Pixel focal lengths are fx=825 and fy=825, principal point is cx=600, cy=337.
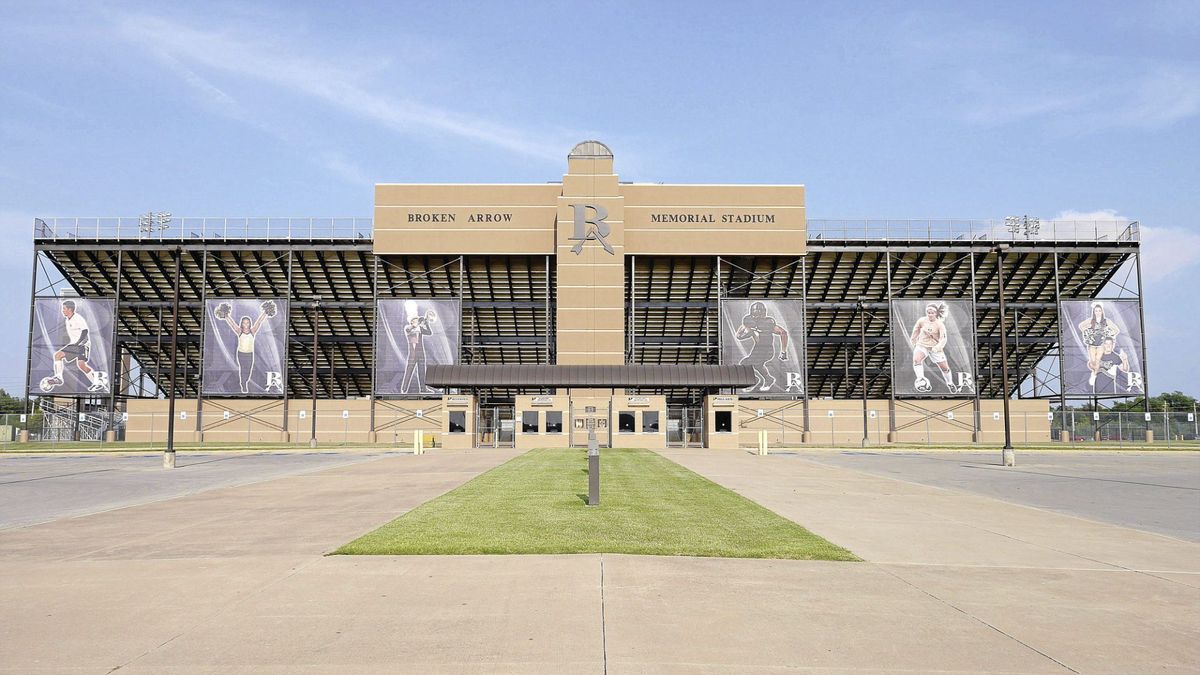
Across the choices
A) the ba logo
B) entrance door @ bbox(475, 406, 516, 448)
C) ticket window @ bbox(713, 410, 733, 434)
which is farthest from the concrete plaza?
the ba logo

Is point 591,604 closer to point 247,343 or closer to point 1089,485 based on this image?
point 1089,485

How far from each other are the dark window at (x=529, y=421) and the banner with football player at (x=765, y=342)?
16.9 m

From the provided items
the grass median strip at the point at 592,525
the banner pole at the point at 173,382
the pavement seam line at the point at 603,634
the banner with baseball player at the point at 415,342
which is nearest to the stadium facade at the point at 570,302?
the banner with baseball player at the point at 415,342

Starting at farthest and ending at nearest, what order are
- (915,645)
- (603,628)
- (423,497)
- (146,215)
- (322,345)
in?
(322,345) < (146,215) < (423,497) < (603,628) < (915,645)

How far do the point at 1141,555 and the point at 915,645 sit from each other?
6.75 meters

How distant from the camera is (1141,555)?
1145cm

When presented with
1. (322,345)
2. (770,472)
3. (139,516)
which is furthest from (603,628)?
(322,345)

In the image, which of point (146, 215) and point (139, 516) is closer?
point (139, 516)

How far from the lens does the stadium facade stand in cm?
6262

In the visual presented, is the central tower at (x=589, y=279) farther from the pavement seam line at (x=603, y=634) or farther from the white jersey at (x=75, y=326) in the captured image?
the pavement seam line at (x=603, y=634)

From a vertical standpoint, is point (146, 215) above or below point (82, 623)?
above

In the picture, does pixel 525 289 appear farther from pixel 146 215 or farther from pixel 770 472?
pixel 770 472

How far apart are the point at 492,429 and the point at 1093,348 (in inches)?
1890

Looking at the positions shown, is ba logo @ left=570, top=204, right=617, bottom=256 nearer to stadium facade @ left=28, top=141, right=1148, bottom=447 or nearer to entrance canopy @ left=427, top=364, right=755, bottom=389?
stadium facade @ left=28, top=141, right=1148, bottom=447
